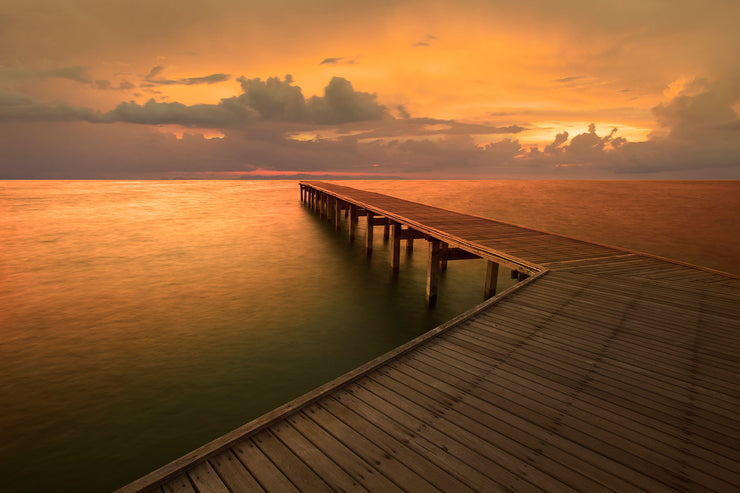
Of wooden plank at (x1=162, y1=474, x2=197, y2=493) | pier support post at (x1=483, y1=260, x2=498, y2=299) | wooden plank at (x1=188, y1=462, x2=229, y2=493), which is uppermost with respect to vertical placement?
wooden plank at (x1=188, y1=462, x2=229, y2=493)

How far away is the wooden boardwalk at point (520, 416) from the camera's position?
7.88ft

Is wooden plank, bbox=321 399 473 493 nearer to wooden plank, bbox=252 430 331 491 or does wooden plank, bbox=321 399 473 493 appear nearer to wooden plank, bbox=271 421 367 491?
wooden plank, bbox=271 421 367 491

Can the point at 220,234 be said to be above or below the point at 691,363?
below

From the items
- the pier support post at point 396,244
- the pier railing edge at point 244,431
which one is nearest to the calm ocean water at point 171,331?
the pier support post at point 396,244

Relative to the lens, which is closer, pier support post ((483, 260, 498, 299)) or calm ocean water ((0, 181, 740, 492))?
calm ocean water ((0, 181, 740, 492))

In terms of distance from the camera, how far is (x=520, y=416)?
3.01m

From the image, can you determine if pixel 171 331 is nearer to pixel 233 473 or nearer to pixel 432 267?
pixel 432 267

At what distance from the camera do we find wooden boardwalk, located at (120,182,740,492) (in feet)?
7.88

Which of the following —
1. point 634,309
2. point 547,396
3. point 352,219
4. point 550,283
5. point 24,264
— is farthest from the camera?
point 352,219

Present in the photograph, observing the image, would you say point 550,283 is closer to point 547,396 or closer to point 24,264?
point 547,396

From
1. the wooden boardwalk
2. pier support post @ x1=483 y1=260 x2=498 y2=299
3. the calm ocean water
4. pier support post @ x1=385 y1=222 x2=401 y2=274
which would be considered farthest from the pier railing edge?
pier support post @ x1=385 y1=222 x2=401 y2=274

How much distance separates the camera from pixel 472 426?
2.88 meters

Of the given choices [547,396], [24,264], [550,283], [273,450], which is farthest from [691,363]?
[24,264]

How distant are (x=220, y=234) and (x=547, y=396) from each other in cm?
2179
